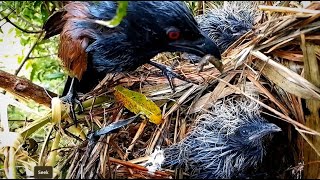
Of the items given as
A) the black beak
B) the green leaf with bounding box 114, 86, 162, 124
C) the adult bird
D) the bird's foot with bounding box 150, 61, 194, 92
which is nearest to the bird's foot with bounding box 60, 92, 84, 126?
the adult bird

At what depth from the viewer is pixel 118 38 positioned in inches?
45.9

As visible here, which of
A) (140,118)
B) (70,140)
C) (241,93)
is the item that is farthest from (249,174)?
(70,140)

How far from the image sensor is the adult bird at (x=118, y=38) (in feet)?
3.42

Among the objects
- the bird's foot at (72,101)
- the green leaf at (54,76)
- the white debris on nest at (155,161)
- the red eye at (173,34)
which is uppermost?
the red eye at (173,34)

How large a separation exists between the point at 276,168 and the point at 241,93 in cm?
19

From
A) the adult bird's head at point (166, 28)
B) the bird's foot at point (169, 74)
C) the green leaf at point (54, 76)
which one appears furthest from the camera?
the green leaf at point (54, 76)

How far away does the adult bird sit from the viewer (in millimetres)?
1043

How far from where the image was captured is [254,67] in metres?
1.25

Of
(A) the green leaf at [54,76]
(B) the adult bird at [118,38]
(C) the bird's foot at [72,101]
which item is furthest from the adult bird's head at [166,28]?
(A) the green leaf at [54,76]

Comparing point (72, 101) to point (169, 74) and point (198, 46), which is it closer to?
point (169, 74)

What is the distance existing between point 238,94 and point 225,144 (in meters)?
0.15

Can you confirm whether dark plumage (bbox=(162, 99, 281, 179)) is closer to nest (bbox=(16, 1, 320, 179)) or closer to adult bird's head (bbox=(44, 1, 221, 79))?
nest (bbox=(16, 1, 320, 179))

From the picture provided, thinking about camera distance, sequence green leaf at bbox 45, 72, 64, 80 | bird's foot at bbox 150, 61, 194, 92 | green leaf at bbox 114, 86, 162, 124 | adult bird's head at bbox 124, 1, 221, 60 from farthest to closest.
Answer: green leaf at bbox 45, 72, 64, 80 < bird's foot at bbox 150, 61, 194, 92 < green leaf at bbox 114, 86, 162, 124 < adult bird's head at bbox 124, 1, 221, 60

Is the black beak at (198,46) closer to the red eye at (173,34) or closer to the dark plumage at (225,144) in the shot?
the red eye at (173,34)
